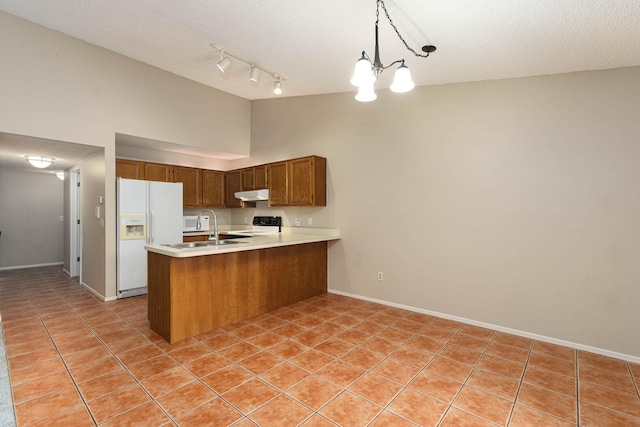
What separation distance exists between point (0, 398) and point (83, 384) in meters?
Result: 0.42

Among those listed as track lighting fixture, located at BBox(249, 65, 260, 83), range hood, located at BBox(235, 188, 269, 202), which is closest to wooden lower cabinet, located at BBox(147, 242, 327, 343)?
range hood, located at BBox(235, 188, 269, 202)

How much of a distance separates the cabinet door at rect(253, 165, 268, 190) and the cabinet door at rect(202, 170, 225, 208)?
1.03m

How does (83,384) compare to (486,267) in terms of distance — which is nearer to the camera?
(83,384)

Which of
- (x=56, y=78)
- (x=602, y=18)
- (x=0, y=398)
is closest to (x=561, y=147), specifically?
(x=602, y=18)

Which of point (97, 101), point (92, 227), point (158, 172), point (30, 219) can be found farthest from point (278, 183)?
point (30, 219)

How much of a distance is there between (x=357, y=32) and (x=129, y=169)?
3.99 metres

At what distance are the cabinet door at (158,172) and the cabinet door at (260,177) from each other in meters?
1.45

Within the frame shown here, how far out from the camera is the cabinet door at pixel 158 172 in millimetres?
4848

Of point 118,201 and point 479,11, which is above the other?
point 479,11

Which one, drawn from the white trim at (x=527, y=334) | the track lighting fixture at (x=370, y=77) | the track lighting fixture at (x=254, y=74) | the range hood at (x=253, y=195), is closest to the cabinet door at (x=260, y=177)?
the range hood at (x=253, y=195)

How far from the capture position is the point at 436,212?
357cm

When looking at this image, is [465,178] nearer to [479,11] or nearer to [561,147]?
[561,147]

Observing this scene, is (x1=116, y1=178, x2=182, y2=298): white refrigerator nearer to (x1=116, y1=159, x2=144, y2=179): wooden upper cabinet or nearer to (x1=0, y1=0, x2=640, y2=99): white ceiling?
(x1=116, y1=159, x2=144, y2=179): wooden upper cabinet

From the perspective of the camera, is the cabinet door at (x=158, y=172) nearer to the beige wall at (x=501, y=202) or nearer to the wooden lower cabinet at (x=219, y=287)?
the wooden lower cabinet at (x=219, y=287)
